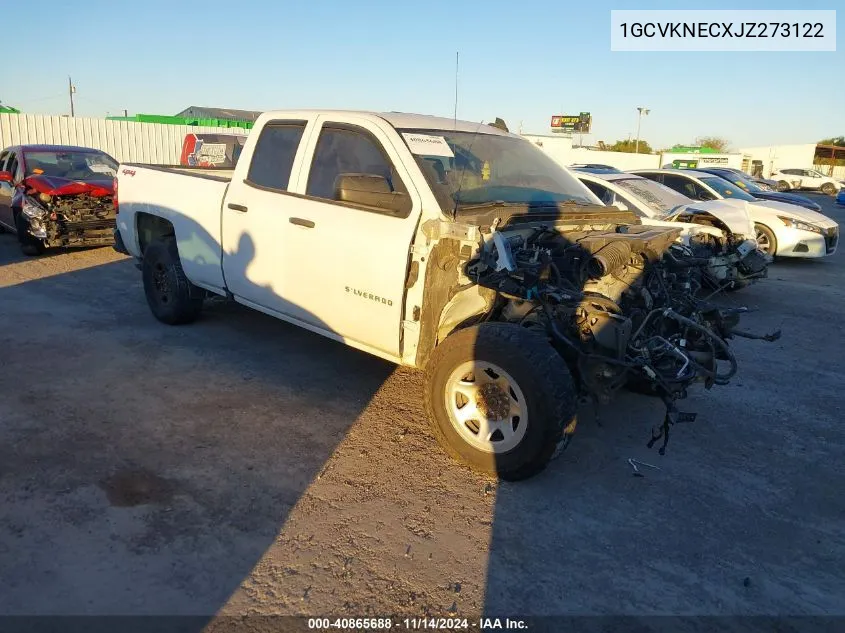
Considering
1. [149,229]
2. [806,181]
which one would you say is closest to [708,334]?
[149,229]

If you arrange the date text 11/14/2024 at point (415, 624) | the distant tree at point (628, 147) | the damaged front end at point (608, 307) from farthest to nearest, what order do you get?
1. the distant tree at point (628, 147)
2. the damaged front end at point (608, 307)
3. the date text 11/14/2024 at point (415, 624)

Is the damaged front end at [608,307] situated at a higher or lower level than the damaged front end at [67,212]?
lower

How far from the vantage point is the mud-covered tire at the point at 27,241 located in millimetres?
9625

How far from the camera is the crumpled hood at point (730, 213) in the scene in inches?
344

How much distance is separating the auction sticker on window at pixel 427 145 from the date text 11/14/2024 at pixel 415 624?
2.78 m

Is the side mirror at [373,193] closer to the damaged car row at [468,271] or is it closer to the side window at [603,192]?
the damaged car row at [468,271]

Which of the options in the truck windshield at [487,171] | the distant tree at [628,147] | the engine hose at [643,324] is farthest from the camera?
the distant tree at [628,147]

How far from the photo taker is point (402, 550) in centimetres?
301

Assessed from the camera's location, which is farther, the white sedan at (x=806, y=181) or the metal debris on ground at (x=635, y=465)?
the white sedan at (x=806, y=181)

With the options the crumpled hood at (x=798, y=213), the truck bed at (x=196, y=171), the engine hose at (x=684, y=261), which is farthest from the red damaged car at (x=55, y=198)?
the crumpled hood at (x=798, y=213)

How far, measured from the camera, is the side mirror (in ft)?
13.1

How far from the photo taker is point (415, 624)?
8.41 feet

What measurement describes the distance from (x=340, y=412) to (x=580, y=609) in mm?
2283

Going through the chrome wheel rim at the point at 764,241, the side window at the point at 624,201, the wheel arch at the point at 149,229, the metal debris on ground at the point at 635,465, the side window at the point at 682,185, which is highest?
the side window at the point at 682,185
